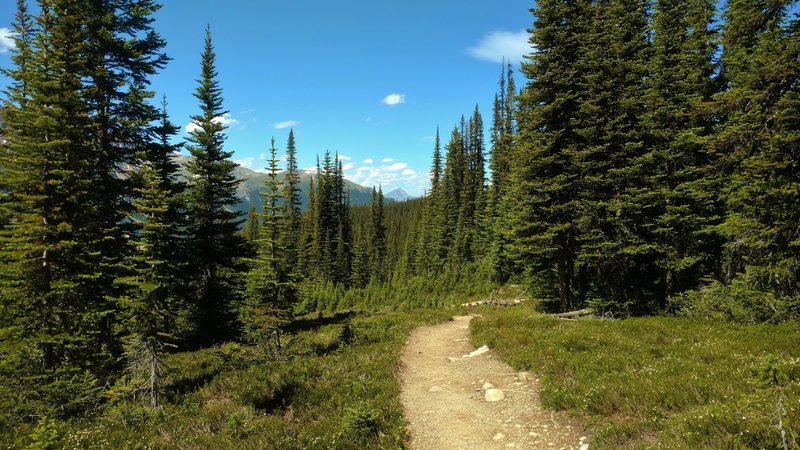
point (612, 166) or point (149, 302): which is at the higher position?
point (612, 166)

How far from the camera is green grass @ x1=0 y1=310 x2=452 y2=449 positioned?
26.2 ft

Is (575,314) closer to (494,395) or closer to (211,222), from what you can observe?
(494,395)

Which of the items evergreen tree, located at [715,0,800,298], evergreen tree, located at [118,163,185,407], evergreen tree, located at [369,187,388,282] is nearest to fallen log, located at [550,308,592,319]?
evergreen tree, located at [715,0,800,298]

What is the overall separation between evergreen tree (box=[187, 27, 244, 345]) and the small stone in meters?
17.7

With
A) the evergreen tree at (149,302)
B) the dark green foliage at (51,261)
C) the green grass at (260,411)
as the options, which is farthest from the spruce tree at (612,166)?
the dark green foliage at (51,261)

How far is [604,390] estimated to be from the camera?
8.23 metres

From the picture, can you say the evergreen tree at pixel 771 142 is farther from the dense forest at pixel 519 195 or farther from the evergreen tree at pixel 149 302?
the evergreen tree at pixel 149 302

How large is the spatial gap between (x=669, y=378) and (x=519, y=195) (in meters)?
Answer: 13.4

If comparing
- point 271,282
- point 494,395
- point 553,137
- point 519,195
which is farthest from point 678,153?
point 271,282

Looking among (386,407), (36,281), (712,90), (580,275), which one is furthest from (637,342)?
(36,281)

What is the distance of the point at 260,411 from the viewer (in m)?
9.92

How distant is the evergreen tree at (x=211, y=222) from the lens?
22625 millimetres

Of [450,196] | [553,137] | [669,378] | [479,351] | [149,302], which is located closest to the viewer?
[669,378]

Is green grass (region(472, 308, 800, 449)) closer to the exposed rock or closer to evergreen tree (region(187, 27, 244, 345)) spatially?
the exposed rock
